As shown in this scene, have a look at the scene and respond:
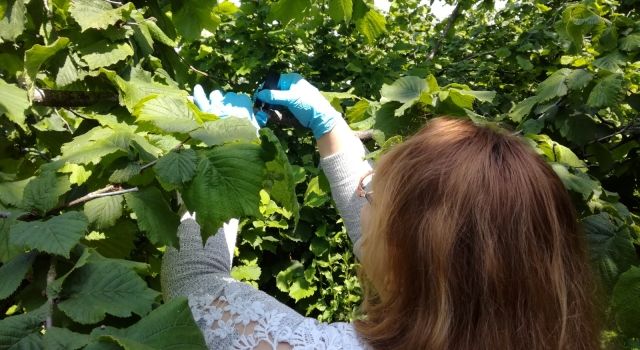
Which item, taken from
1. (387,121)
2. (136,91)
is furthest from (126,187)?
(387,121)

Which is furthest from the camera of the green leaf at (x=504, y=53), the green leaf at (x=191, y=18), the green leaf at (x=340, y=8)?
the green leaf at (x=504, y=53)

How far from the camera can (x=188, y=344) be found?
2.81 feet

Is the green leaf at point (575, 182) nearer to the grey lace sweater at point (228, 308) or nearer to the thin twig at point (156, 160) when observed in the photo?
the grey lace sweater at point (228, 308)

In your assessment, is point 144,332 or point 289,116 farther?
point 289,116

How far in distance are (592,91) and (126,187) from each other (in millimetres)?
1478

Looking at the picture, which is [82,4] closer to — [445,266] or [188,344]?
[188,344]

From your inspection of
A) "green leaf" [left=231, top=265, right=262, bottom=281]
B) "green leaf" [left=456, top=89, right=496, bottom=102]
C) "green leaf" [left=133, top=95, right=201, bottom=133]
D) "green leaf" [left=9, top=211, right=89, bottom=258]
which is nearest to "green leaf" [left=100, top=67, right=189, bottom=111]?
"green leaf" [left=133, top=95, right=201, bottom=133]

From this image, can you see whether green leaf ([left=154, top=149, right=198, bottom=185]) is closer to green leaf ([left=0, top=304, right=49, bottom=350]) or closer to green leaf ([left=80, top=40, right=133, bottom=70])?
green leaf ([left=0, top=304, right=49, bottom=350])

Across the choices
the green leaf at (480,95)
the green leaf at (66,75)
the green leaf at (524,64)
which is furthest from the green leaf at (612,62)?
the green leaf at (524,64)

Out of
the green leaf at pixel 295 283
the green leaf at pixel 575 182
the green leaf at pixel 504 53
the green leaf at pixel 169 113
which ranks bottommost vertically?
the green leaf at pixel 295 283

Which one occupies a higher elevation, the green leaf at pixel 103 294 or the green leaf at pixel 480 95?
the green leaf at pixel 480 95

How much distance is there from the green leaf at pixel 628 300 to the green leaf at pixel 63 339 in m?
1.11

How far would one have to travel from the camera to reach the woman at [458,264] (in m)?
0.94

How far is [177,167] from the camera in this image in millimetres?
1017
